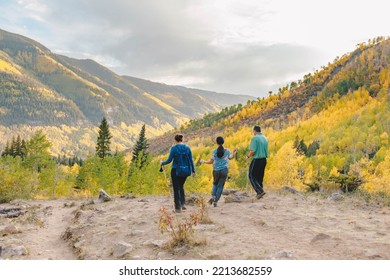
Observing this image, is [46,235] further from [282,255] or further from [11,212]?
[282,255]

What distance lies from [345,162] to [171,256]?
93167 mm

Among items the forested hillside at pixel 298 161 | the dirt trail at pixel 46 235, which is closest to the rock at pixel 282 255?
the dirt trail at pixel 46 235

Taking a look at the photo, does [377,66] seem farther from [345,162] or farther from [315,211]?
[315,211]

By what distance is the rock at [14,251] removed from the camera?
9740 mm

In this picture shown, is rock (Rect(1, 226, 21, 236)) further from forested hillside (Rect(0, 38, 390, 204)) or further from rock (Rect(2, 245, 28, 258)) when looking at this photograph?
forested hillside (Rect(0, 38, 390, 204))

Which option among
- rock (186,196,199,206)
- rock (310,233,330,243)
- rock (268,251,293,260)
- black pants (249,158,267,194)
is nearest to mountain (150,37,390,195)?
black pants (249,158,267,194)

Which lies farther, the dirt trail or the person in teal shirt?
the person in teal shirt

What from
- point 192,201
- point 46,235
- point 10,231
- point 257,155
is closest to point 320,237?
point 257,155

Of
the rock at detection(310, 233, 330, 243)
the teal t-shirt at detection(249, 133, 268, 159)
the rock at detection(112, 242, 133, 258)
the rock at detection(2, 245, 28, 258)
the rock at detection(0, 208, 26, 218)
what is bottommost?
the rock at detection(0, 208, 26, 218)

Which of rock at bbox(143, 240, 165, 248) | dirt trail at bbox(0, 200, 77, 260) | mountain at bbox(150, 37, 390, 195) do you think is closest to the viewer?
rock at bbox(143, 240, 165, 248)

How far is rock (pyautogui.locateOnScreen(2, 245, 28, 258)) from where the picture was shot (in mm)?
9740

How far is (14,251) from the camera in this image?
9875 millimetres
